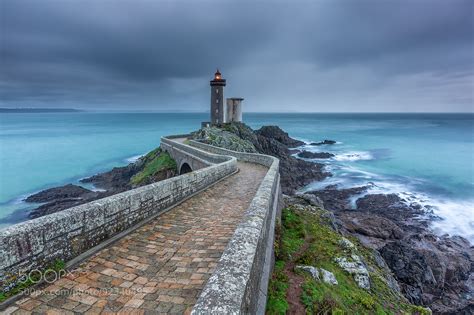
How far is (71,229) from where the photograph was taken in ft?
14.3

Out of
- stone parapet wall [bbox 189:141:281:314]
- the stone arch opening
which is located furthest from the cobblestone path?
the stone arch opening

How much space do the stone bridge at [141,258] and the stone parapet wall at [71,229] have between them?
0.04 ft

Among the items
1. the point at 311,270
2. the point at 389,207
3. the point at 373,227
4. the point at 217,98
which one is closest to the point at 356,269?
the point at 311,270

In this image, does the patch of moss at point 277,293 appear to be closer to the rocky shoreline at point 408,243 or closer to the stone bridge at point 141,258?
the stone bridge at point 141,258

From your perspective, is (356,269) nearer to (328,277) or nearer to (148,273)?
(328,277)

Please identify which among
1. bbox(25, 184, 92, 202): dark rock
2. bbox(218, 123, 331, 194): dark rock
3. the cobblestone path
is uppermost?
the cobblestone path

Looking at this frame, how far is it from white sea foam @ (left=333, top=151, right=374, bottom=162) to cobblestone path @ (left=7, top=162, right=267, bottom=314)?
45513 millimetres

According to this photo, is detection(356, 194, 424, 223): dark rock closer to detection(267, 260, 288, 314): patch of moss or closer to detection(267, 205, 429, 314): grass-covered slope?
detection(267, 205, 429, 314): grass-covered slope

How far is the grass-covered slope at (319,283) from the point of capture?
5.95 meters

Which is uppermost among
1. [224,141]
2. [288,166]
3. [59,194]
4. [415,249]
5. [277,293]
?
[224,141]

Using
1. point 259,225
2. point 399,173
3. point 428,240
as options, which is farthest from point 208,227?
point 399,173

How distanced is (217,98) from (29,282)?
41.7 metres

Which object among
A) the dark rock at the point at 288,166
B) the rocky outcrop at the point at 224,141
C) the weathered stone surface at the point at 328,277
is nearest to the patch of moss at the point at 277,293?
the weathered stone surface at the point at 328,277

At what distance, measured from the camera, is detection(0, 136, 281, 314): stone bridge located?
3246 mm
